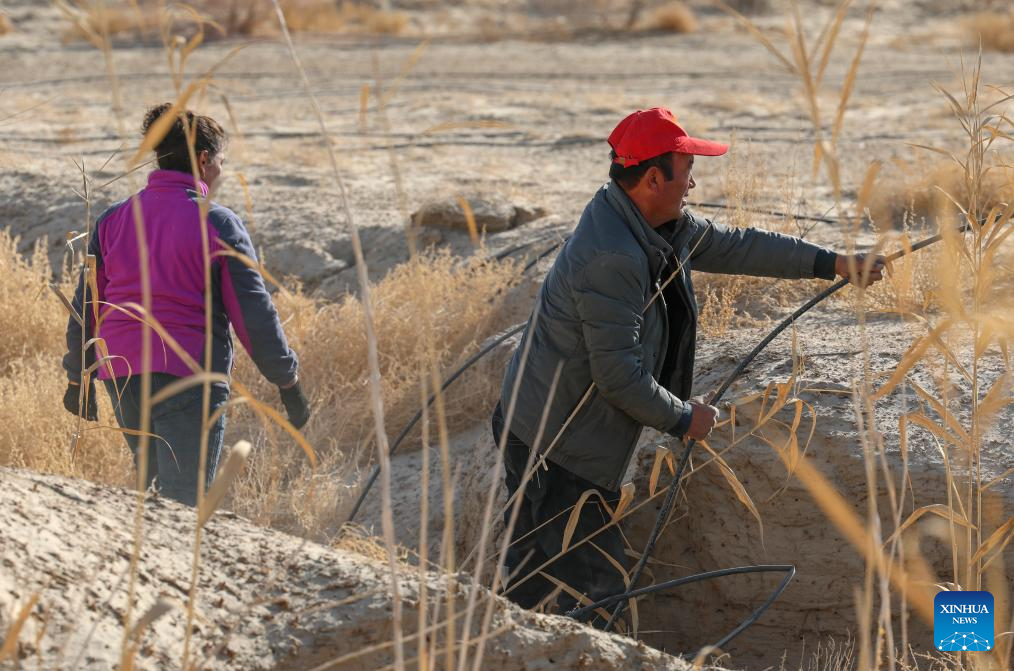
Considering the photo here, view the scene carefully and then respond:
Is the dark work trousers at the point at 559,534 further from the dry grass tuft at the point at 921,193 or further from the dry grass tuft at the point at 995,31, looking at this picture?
the dry grass tuft at the point at 995,31

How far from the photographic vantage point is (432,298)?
19.4 feet

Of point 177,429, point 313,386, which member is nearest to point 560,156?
point 313,386

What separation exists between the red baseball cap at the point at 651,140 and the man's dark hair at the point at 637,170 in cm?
2

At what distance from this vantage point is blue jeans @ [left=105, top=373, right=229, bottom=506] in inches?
137

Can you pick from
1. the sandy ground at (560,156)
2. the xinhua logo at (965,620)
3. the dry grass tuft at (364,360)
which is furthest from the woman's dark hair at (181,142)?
the xinhua logo at (965,620)

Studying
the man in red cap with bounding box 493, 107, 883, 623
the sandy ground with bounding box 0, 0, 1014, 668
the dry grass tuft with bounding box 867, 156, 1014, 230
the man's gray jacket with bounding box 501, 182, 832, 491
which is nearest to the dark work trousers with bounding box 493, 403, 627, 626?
the man in red cap with bounding box 493, 107, 883, 623

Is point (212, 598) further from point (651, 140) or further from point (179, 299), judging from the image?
point (651, 140)

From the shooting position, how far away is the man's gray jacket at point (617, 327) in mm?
3096

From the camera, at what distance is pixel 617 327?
3.08 meters

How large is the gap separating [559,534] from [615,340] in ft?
2.59

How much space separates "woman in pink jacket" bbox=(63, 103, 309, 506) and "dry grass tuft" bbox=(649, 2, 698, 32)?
17288 millimetres

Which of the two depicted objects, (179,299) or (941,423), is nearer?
(179,299)

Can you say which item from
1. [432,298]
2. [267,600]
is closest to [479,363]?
[432,298]

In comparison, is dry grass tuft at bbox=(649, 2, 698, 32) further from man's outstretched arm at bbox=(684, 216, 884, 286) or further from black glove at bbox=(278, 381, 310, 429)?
black glove at bbox=(278, 381, 310, 429)
